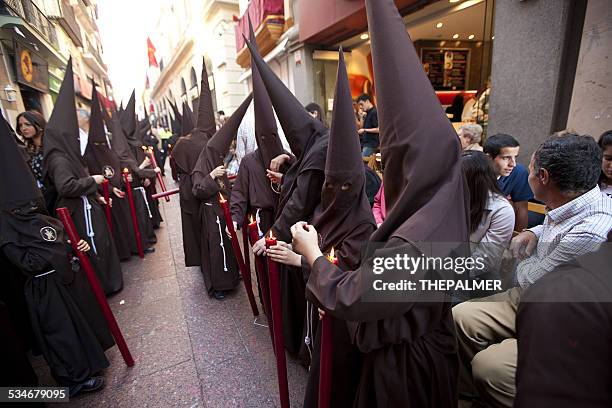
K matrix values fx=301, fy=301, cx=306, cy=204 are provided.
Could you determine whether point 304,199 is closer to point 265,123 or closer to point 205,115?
point 265,123

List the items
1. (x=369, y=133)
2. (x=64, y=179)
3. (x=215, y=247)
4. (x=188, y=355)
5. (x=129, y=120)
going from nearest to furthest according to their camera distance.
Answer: (x=188, y=355)
(x=64, y=179)
(x=215, y=247)
(x=369, y=133)
(x=129, y=120)

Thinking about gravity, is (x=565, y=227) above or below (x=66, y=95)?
below

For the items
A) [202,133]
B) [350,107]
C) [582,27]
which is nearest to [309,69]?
[202,133]

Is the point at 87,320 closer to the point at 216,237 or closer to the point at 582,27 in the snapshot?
the point at 216,237

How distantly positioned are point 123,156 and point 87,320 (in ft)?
11.9

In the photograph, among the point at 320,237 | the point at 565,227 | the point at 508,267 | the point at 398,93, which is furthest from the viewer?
the point at 508,267

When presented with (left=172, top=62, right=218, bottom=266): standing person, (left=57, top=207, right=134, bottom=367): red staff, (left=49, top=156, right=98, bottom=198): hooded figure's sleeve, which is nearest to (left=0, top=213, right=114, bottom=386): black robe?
(left=57, top=207, right=134, bottom=367): red staff

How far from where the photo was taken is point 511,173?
9.95 ft

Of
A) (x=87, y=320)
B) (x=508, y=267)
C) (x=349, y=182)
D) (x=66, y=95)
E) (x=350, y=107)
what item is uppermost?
(x=66, y=95)

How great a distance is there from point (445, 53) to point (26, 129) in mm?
8456

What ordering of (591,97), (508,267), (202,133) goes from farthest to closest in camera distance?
(202,133) < (591,97) < (508,267)

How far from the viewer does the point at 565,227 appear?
1761 millimetres

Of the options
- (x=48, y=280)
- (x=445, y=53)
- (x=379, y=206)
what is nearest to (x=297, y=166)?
(x=379, y=206)

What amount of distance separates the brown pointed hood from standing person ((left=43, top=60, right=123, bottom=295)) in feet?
2.81
